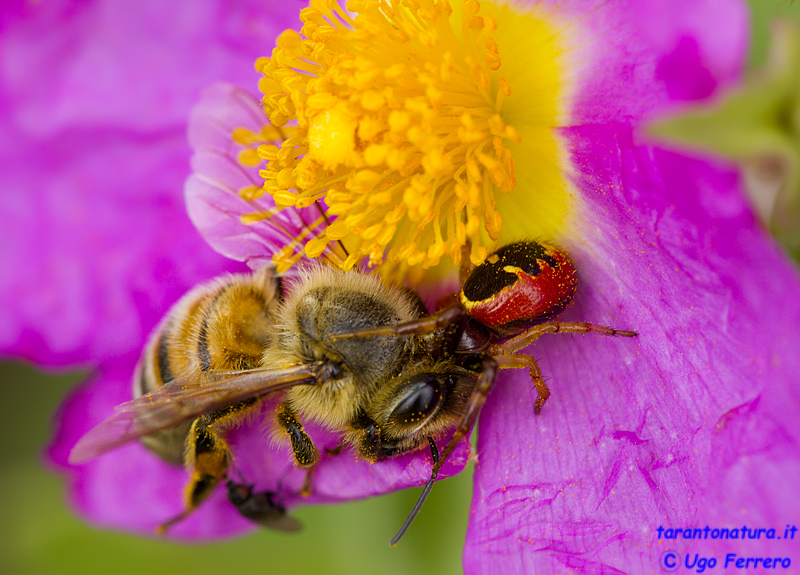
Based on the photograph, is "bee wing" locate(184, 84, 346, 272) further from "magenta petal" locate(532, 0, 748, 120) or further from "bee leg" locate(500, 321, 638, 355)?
"magenta petal" locate(532, 0, 748, 120)

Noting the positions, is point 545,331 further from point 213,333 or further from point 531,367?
point 213,333

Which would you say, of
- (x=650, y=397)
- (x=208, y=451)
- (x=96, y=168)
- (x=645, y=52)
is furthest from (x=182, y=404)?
(x=96, y=168)

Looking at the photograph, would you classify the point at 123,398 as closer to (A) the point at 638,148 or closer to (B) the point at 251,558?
(B) the point at 251,558

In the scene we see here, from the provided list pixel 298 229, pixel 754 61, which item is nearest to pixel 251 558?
pixel 298 229

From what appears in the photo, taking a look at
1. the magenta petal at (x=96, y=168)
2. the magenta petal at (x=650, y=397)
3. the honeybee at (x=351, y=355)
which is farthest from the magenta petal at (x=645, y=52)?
the magenta petal at (x=96, y=168)

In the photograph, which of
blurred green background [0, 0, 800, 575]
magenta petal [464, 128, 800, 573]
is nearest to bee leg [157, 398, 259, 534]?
magenta petal [464, 128, 800, 573]

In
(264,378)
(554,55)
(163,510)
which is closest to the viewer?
(264,378)
